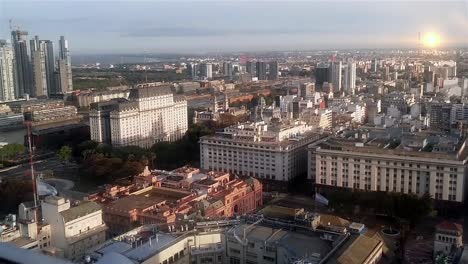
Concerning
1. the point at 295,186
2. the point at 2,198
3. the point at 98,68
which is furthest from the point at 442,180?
the point at 98,68

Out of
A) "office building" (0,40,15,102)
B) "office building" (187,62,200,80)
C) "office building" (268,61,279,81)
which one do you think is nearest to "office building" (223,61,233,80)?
"office building" (187,62,200,80)

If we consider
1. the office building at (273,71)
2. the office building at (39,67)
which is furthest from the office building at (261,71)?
the office building at (39,67)

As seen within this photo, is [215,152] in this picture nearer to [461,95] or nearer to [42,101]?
[461,95]

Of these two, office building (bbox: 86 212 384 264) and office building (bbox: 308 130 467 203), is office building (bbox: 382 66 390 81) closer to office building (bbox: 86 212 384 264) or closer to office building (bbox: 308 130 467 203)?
office building (bbox: 308 130 467 203)

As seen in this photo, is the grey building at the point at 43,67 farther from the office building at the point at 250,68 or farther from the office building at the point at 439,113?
the office building at the point at 439,113

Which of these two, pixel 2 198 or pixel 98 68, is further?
pixel 98 68

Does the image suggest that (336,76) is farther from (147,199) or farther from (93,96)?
(147,199)
